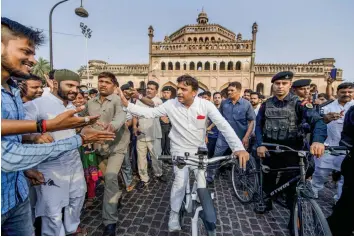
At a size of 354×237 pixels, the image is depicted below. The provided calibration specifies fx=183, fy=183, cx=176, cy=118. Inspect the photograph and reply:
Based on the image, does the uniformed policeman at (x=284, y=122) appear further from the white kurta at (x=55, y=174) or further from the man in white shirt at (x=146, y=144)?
the white kurta at (x=55, y=174)

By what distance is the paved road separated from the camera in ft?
10.9

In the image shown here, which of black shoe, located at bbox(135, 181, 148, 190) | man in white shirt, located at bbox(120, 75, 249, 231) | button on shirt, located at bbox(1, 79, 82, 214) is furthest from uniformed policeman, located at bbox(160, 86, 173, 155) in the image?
button on shirt, located at bbox(1, 79, 82, 214)

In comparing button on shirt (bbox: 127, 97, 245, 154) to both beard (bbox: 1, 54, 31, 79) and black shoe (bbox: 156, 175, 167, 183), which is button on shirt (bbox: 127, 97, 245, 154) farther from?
black shoe (bbox: 156, 175, 167, 183)

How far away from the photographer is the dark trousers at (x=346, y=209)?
2529 millimetres

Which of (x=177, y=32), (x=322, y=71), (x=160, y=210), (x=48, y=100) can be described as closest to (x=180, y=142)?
(x=160, y=210)

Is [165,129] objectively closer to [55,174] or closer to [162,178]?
[162,178]

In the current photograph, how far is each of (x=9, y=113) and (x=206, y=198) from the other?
7.15 ft

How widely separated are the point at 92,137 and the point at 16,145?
0.63 metres

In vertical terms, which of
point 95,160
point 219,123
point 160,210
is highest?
point 219,123

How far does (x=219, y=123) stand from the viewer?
2906 millimetres

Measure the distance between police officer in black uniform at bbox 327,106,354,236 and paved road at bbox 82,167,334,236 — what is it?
0.92 meters

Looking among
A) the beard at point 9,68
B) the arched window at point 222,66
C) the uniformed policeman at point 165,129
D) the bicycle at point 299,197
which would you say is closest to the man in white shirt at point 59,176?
the beard at point 9,68

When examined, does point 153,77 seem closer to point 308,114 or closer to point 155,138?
point 155,138

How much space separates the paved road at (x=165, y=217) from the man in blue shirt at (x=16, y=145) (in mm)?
1827
